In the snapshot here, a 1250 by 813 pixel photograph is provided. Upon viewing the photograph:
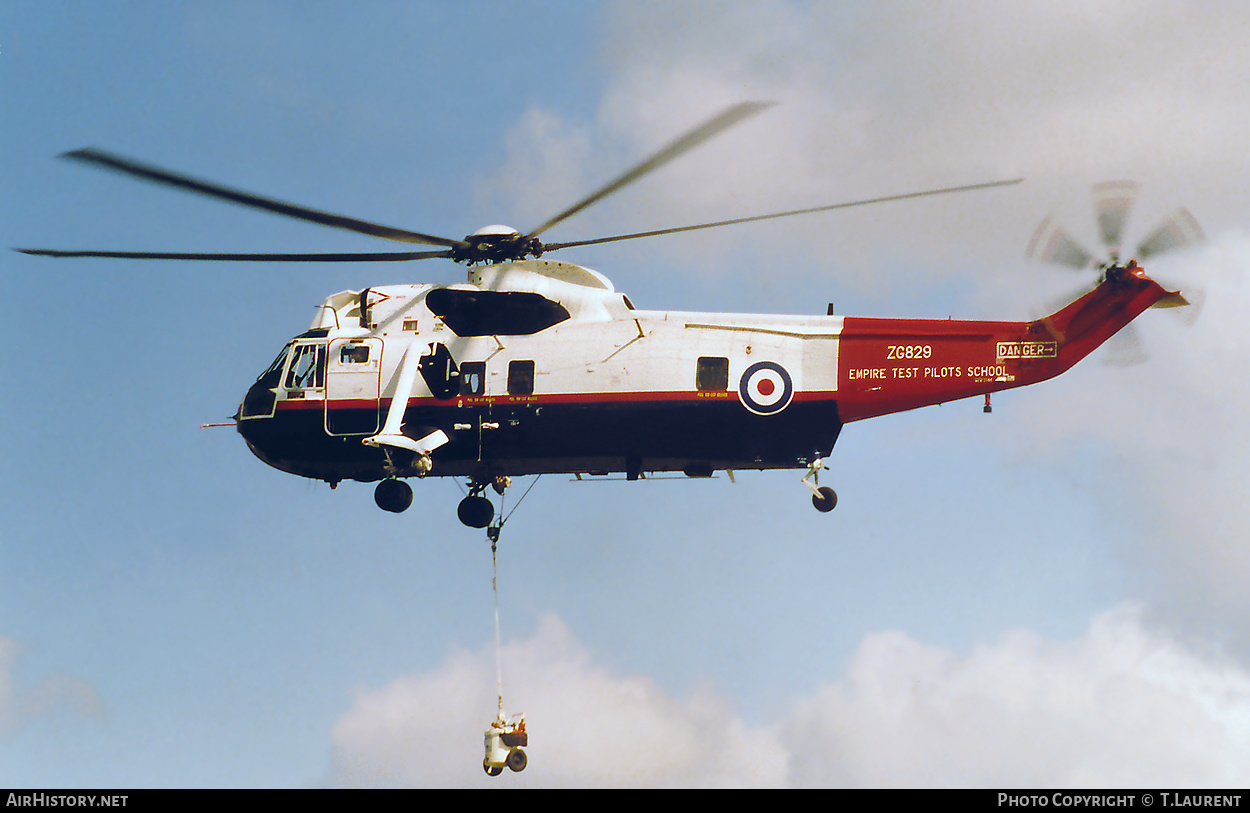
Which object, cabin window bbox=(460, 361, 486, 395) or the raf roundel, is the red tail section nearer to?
the raf roundel

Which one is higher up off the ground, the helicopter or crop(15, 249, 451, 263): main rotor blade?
crop(15, 249, 451, 263): main rotor blade

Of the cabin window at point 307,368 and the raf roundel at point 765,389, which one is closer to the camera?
the raf roundel at point 765,389

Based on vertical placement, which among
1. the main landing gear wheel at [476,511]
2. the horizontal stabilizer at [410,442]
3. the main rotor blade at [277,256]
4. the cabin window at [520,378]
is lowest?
the main landing gear wheel at [476,511]

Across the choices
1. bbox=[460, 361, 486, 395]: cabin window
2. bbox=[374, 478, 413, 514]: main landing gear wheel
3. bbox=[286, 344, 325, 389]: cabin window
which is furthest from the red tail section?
bbox=[286, 344, 325, 389]: cabin window

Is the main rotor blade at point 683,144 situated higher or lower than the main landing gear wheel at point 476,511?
higher

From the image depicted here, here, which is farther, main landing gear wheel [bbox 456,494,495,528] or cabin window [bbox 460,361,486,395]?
main landing gear wheel [bbox 456,494,495,528]

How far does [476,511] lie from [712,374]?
7.63m

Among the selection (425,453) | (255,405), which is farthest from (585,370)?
(255,405)

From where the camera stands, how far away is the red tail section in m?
30.3

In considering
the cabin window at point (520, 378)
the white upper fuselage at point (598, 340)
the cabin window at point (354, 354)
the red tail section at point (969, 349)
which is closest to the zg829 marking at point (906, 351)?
the red tail section at point (969, 349)

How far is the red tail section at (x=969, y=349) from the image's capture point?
30328mm

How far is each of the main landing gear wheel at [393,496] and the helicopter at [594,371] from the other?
1.5 inches

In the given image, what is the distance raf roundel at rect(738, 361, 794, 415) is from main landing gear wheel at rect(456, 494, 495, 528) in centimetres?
778

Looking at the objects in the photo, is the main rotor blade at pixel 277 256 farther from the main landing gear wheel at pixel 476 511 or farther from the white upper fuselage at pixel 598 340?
the main landing gear wheel at pixel 476 511
